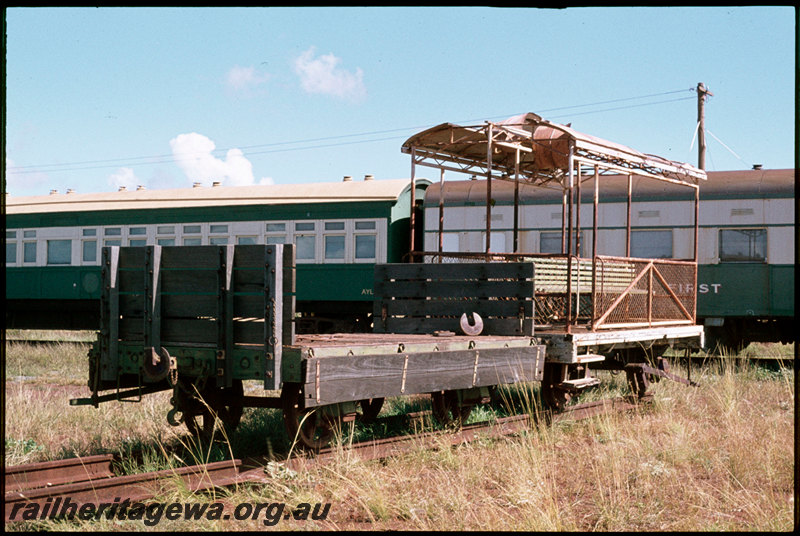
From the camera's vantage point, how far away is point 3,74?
3969 millimetres

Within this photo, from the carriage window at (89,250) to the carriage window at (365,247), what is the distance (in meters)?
6.21

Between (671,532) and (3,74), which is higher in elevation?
(3,74)

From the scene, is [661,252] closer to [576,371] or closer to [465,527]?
[576,371]

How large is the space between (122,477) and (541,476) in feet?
8.63

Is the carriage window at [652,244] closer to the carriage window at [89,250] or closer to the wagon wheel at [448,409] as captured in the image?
the wagon wheel at [448,409]

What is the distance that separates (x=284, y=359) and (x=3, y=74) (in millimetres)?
2266

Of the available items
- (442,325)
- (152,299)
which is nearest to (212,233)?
(442,325)

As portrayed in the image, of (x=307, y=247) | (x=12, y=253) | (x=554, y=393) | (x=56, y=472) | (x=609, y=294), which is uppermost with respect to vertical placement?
(x=307, y=247)

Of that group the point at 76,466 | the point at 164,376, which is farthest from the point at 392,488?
the point at 76,466

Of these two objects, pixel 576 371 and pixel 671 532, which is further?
pixel 576 371

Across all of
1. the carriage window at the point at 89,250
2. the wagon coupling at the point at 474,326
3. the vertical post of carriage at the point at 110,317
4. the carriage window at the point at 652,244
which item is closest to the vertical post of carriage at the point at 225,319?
the vertical post of carriage at the point at 110,317

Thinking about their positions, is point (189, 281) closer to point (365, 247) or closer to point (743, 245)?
point (365, 247)

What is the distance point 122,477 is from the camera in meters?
4.72

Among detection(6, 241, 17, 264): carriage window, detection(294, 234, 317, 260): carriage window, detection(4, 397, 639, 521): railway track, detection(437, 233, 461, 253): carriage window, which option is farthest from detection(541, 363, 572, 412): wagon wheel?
detection(6, 241, 17, 264): carriage window
